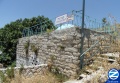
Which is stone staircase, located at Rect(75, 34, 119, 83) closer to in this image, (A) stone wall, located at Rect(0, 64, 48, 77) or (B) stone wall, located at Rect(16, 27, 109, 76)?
(B) stone wall, located at Rect(16, 27, 109, 76)

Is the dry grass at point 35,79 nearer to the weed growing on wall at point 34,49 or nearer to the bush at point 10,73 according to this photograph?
the bush at point 10,73

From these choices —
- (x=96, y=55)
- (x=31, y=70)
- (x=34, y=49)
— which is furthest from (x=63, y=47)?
(x=34, y=49)

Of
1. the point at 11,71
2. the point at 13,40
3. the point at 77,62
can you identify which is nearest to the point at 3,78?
the point at 11,71

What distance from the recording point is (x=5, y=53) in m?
19.8

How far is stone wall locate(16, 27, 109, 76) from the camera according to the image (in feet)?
32.2

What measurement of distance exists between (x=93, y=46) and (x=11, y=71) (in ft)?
14.4

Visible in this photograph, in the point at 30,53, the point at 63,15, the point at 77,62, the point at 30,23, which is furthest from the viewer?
the point at 30,23

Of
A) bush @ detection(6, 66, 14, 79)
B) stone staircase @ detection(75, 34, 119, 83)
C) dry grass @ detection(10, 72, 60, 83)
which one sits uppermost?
stone staircase @ detection(75, 34, 119, 83)

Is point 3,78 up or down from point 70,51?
down

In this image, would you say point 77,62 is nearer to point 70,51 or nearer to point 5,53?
point 70,51

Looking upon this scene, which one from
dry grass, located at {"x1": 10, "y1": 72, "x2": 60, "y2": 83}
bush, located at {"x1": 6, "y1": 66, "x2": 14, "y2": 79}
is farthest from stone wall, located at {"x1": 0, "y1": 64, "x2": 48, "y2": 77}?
dry grass, located at {"x1": 10, "y1": 72, "x2": 60, "y2": 83}

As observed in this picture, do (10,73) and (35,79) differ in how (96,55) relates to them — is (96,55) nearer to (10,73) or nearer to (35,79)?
(35,79)

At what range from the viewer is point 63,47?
1059 cm

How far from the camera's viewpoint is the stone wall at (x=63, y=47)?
386 inches
